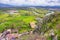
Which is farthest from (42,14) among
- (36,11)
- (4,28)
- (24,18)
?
(4,28)

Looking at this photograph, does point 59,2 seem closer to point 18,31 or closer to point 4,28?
point 18,31

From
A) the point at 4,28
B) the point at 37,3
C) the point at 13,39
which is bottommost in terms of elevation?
the point at 13,39

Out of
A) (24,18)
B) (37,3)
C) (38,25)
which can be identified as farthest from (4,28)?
(37,3)

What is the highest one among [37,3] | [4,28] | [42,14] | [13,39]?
[37,3]

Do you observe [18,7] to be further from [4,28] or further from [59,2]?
[59,2]

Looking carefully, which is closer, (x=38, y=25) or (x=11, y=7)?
(x=38, y=25)

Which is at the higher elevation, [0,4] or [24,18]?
[0,4]

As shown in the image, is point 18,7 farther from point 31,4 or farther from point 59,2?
point 59,2

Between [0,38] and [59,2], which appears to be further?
[59,2]

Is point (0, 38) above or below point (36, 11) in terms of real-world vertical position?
below
